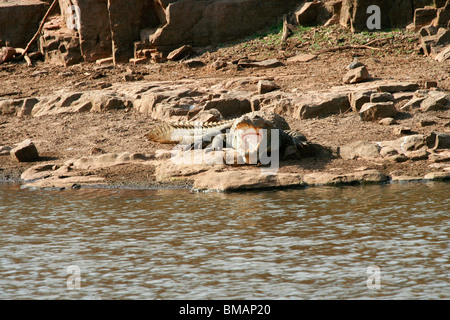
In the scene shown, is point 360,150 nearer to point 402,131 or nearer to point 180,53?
point 402,131

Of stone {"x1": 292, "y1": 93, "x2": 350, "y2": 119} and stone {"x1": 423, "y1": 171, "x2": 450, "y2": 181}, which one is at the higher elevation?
stone {"x1": 292, "y1": 93, "x2": 350, "y2": 119}

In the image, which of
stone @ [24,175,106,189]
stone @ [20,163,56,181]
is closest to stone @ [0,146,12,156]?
stone @ [20,163,56,181]

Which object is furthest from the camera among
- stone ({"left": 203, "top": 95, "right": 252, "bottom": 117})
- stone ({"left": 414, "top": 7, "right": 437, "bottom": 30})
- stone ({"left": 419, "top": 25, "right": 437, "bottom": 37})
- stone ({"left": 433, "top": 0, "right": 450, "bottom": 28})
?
stone ({"left": 414, "top": 7, "right": 437, "bottom": 30})

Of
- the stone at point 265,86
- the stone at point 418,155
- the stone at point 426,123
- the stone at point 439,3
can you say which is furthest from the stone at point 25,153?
the stone at point 439,3

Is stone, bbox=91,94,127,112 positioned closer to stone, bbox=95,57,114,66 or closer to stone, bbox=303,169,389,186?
stone, bbox=95,57,114,66

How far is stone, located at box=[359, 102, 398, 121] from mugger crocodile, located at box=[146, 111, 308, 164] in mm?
1379

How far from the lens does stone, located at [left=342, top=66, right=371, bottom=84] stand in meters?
11.3

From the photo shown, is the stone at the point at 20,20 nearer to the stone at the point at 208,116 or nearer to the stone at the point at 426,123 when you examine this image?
the stone at the point at 208,116

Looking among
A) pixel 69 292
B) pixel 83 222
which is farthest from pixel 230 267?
pixel 83 222

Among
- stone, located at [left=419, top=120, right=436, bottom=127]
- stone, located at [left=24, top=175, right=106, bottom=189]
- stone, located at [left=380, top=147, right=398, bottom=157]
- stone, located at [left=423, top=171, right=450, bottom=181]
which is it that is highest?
stone, located at [left=419, top=120, right=436, bottom=127]

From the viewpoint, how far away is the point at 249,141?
8.91 m

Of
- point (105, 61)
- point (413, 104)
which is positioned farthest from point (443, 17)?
point (105, 61)

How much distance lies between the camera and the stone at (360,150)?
8882 millimetres

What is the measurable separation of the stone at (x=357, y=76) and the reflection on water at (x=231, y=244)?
3.90 meters
